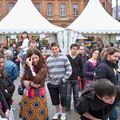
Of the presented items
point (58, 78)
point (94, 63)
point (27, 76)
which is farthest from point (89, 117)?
point (94, 63)

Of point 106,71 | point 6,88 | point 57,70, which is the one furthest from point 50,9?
point 6,88

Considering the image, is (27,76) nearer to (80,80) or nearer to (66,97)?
(66,97)

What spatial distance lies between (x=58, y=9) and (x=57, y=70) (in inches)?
1887

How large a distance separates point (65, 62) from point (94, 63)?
73cm

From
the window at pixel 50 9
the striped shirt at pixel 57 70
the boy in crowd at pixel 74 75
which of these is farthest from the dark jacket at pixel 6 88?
the window at pixel 50 9

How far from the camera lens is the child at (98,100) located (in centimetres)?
320

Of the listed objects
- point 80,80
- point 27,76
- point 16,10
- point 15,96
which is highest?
point 16,10

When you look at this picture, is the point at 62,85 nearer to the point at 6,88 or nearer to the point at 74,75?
the point at 74,75

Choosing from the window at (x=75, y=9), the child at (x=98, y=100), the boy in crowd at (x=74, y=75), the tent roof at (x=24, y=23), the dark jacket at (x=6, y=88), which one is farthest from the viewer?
the window at (x=75, y=9)

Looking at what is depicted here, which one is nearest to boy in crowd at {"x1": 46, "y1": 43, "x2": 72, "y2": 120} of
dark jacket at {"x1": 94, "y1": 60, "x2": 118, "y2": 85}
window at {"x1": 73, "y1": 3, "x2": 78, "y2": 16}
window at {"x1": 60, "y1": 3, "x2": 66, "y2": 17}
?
dark jacket at {"x1": 94, "y1": 60, "x2": 118, "y2": 85}

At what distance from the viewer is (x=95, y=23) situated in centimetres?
1967

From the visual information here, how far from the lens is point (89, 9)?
70.2 ft

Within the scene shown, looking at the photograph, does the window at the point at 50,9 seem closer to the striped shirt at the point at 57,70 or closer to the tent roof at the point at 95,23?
the tent roof at the point at 95,23

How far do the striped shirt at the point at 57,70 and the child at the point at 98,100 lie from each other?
333 cm
